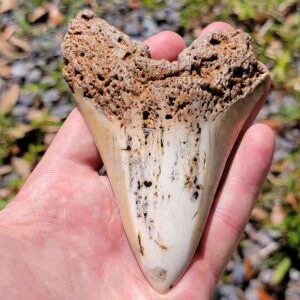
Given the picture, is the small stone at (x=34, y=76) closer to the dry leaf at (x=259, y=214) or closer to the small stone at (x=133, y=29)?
the small stone at (x=133, y=29)

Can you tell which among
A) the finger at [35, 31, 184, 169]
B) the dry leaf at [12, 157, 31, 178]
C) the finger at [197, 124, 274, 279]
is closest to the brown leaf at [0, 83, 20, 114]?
the dry leaf at [12, 157, 31, 178]

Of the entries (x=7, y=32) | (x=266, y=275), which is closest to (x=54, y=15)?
(x=7, y=32)

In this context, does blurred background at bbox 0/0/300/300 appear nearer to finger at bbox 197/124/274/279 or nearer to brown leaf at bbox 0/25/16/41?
brown leaf at bbox 0/25/16/41

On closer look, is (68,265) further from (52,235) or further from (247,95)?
(247,95)

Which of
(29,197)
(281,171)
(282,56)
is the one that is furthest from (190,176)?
(282,56)

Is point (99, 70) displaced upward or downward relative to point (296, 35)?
upward

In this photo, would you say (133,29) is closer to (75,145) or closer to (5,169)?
(5,169)
